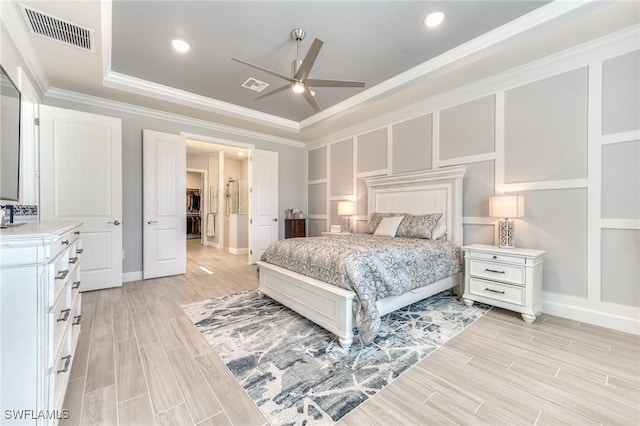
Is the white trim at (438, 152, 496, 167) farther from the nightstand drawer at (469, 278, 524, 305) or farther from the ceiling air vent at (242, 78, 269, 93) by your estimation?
the ceiling air vent at (242, 78, 269, 93)

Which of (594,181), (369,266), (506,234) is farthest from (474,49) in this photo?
(369,266)

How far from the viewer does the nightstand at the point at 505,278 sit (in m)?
2.60

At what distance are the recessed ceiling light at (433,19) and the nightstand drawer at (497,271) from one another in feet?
8.26

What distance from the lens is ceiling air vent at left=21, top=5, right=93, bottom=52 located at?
2.18m

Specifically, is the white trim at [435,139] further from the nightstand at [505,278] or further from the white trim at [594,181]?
the white trim at [594,181]

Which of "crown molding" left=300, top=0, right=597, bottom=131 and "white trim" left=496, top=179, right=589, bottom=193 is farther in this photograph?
"white trim" left=496, top=179, right=589, bottom=193

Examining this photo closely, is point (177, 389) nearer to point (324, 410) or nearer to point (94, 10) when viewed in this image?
point (324, 410)

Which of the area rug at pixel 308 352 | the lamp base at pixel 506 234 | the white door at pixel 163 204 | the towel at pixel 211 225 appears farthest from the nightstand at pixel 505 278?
the towel at pixel 211 225

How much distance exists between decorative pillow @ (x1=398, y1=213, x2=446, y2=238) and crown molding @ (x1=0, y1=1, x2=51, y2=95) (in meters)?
4.35

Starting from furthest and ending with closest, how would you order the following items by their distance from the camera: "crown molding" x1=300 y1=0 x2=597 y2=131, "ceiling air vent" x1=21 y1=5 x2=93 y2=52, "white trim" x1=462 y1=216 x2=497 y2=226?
"white trim" x1=462 y1=216 x2=497 y2=226 → "crown molding" x1=300 y1=0 x2=597 y2=131 → "ceiling air vent" x1=21 y1=5 x2=93 y2=52

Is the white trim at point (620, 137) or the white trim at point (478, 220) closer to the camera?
the white trim at point (620, 137)

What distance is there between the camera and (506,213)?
2.81 metres

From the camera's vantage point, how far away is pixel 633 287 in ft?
7.84

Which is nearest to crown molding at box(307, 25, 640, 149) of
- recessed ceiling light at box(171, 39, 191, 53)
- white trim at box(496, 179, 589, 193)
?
white trim at box(496, 179, 589, 193)
